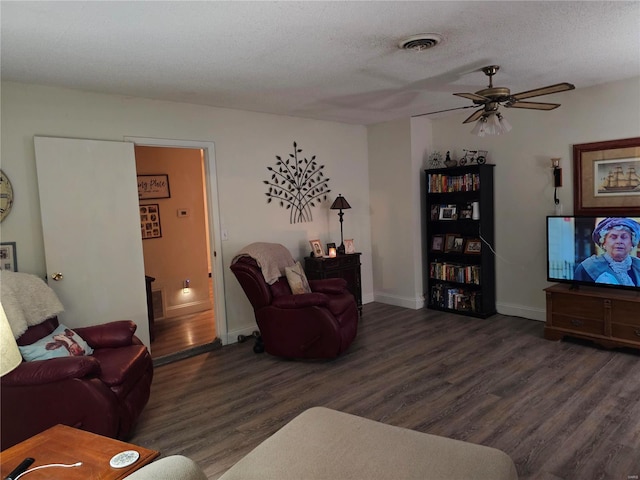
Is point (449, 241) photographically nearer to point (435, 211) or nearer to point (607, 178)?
point (435, 211)

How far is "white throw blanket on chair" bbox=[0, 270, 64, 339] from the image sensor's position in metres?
2.74

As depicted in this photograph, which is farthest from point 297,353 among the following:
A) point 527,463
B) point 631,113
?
point 631,113

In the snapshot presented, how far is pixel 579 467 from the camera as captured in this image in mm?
2305

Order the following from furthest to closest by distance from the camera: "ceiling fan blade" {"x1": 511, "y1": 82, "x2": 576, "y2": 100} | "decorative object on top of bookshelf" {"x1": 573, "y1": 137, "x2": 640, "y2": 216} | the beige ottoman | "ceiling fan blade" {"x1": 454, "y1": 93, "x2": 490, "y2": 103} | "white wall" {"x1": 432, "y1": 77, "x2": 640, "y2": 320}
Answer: "white wall" {"x1": 432, "y1": 77, "x2": 640, "y2": 320}
"decorative object on top of bookshelf" {"x1": 573, "y1": 137, "x2": 640, "y2": 216}
"ceiling fan blade" {"x1": 454, "y1": 93, "x2": 490, "y2": 103}
"ceiling fan blade" {"x1": 511, "y1": 82, "x2": 576, "y2": 100}
the beige ottoman

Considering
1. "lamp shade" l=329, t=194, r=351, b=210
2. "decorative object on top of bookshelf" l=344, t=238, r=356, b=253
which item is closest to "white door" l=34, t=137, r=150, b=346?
"lamp shade" l=329, t=194, r=351, b=210

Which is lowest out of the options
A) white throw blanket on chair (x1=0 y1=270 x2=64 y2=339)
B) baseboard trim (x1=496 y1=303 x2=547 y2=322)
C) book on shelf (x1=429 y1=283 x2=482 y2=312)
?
baseboard trim (x1=496 y1=303 x2=547 y2=322)

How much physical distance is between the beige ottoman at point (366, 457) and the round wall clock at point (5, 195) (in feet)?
9.11

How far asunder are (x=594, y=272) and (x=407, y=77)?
248 centimetres

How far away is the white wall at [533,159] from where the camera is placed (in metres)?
4.19

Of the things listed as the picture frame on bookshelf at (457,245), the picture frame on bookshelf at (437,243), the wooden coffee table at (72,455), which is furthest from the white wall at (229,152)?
the wooden coffee table at (72,455)

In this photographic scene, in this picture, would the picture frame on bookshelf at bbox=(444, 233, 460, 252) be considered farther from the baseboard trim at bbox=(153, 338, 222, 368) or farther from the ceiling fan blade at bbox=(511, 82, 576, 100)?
the baseboard trim at bbox=(153, 338, 222, 368)

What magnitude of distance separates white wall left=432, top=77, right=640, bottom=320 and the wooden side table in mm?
1670

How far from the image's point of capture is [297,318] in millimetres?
3928

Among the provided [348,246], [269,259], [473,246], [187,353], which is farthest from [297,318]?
[473,246]
